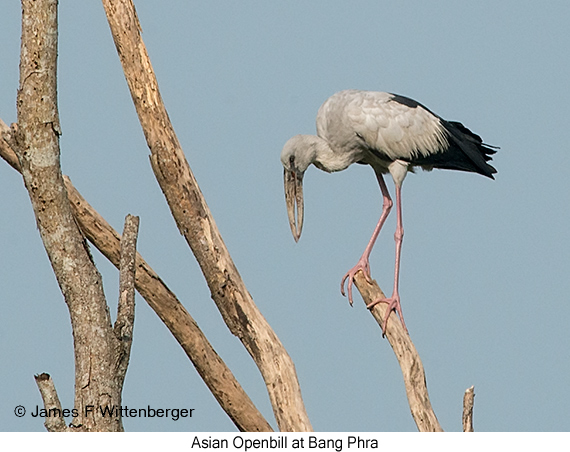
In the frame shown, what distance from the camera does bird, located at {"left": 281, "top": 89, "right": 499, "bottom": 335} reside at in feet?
28.0

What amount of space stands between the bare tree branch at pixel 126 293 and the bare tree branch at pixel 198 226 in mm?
780

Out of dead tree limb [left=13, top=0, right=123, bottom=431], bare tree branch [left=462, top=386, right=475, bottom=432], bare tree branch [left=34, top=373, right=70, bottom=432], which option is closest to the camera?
bare tree branch [left=34, top=373, right=70, bottom=432]

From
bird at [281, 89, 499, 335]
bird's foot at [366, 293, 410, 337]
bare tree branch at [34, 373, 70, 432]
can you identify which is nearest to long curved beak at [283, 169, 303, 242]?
bird at [281, 89, 499, 335]

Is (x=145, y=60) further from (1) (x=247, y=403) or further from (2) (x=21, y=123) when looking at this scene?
(1) (x=247, y=403)

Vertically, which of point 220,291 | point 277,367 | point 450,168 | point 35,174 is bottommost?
point 277,367

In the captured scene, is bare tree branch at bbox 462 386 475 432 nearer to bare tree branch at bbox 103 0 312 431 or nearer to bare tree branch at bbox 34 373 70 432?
bare tree branch at bbox 103 0 312 431

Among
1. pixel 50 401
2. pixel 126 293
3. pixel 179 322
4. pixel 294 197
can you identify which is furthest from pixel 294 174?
pixel 50 401

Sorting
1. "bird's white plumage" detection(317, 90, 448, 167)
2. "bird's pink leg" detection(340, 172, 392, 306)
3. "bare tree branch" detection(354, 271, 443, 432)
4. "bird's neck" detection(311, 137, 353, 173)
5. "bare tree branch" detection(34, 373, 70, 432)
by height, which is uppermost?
"bird's white plumage" detection(317, 90, 448, 167)

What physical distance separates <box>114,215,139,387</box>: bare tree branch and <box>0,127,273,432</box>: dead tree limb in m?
1.14

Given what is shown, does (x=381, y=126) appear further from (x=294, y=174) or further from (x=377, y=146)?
(x=294, y=174)

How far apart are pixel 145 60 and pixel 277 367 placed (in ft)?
8.19

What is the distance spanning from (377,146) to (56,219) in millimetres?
3288
